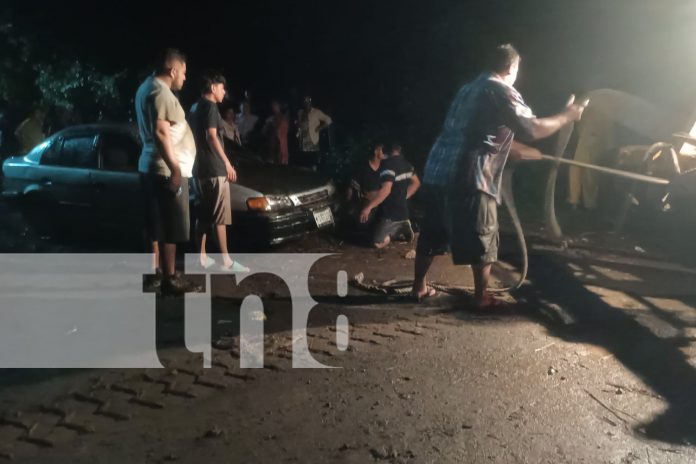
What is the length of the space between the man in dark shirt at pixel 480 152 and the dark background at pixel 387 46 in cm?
265

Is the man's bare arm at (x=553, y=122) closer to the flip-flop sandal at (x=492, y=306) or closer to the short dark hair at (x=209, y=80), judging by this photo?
the flip-flop sandal at (x=492, y=306)

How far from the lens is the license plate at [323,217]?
25.0 feet

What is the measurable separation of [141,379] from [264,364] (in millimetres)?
767

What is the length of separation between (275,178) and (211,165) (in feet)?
4.54

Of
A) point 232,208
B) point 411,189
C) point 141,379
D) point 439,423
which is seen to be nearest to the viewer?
point 439,423

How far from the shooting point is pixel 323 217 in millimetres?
7680

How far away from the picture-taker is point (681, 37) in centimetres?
822

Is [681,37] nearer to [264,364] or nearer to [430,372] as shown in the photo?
[430,372]

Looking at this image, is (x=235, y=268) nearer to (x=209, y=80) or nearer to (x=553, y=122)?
(x=209, y=80)

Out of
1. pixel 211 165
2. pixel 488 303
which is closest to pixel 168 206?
pixel 211 165

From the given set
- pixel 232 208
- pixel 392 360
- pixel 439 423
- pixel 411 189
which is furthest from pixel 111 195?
pixel 439 423

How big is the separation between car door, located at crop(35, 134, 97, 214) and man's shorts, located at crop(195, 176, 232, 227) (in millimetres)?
1929

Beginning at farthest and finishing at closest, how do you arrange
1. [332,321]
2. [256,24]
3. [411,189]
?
1. [256,24]
2. [411,189]
3. [332,321]

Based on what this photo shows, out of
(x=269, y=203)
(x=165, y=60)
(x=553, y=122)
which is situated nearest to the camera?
(x=553, y=122)
